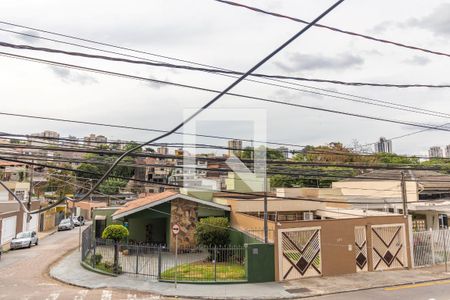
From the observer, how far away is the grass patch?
14680 millimetres

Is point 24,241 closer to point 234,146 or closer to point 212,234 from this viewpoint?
point 212,234

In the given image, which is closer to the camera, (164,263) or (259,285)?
(259,285)

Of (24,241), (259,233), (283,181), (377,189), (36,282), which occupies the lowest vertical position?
(36,282)

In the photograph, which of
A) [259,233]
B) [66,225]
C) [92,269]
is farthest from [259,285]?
[66,225]

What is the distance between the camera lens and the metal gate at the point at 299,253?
1514 centimetres

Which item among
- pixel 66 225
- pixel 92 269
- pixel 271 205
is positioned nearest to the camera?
pixel 92 269

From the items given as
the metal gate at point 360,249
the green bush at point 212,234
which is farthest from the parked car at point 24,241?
the metal gate at point 360,249

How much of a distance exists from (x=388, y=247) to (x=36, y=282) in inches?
643

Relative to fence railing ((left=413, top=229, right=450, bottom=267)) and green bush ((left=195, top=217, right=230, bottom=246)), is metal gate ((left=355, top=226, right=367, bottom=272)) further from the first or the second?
green bush ((left=195, top=217, right=230, bottom=246))

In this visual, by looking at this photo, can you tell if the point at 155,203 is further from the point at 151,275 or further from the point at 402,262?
the point at 402,262

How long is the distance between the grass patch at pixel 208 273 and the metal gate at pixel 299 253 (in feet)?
6.37

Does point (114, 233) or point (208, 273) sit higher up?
point (114, 233)

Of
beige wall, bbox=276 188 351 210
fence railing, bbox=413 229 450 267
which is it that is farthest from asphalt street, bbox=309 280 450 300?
beige wall, bbox=276 188 351 210

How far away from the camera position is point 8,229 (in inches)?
1150
